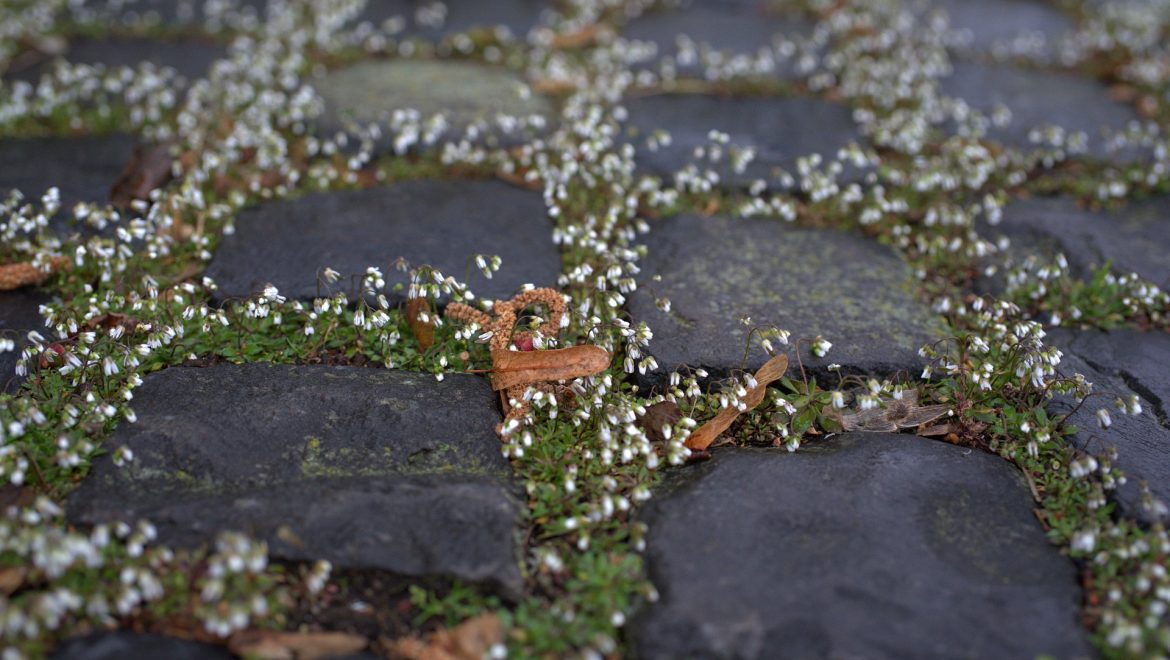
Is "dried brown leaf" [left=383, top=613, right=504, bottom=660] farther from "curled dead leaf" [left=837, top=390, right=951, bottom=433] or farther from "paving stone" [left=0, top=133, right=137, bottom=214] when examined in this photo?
"paving stone" [left=0, top=133, right=137, bottom=214]

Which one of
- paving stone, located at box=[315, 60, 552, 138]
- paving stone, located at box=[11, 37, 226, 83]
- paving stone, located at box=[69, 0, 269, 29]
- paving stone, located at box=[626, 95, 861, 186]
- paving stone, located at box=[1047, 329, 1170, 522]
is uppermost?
paving stone, located at box=[69, 0, 269, 29]

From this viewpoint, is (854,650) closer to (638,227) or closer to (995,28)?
(638,227)

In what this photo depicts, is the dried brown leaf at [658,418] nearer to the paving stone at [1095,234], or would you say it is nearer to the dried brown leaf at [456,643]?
the dried brown leaf at [456,643]

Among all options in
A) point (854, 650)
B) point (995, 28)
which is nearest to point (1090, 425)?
point (854, 650)

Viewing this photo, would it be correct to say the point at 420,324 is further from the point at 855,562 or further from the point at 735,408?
the point at 855,562

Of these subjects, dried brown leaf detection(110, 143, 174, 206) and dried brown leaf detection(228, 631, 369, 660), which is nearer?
dried brown leaf detection(228, 631, 369, 660)

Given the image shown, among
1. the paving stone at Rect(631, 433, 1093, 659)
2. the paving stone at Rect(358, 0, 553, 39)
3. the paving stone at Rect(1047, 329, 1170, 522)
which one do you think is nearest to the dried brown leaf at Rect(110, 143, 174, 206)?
the paving stone at Rect(358, 0, 553, 39)
